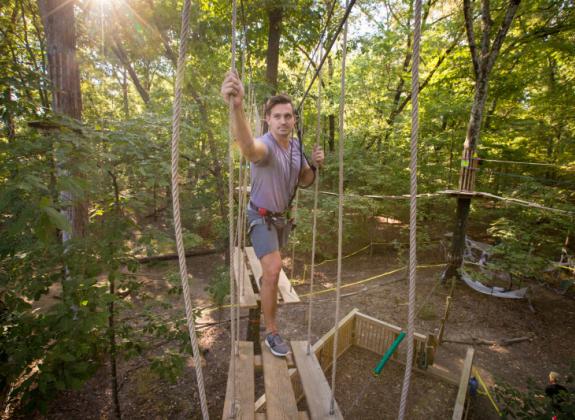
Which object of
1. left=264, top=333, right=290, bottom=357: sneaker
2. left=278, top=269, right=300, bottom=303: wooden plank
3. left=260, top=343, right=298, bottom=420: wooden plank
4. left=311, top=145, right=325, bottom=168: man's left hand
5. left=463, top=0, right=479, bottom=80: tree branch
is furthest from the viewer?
left=463, top=0, right=479, bottom=80: tree branch

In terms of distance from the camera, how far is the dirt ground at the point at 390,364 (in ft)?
11.4

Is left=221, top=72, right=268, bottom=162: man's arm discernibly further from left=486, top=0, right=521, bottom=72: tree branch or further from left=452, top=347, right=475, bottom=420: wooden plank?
left=486, top=0, right=521, bottom=72: tree branch

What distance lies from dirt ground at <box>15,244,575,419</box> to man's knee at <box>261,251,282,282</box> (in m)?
1.10

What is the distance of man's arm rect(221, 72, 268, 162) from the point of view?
1.13 m

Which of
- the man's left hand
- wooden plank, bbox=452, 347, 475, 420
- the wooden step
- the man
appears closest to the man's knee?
the man

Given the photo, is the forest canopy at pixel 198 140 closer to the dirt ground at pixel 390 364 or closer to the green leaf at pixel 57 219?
the green leaf at pixel 57 219

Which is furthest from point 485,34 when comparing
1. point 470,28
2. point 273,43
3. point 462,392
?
point 462,392

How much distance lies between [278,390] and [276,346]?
0.30 m

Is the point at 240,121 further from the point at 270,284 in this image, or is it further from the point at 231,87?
the point at 270,284

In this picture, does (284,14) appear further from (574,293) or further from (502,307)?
(574,293)

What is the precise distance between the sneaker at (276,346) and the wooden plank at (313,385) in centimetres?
8

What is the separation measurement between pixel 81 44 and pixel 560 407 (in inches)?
296

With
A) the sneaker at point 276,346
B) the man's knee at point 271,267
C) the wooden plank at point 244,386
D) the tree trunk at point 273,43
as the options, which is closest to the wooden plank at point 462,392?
the sneaker at point 276,346

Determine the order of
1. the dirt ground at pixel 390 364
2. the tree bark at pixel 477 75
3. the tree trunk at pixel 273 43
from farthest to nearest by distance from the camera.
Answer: the tree bark at pixel 477 75, the tree trunk at pixel 273 43, the dirt ground at pixel 390 364
